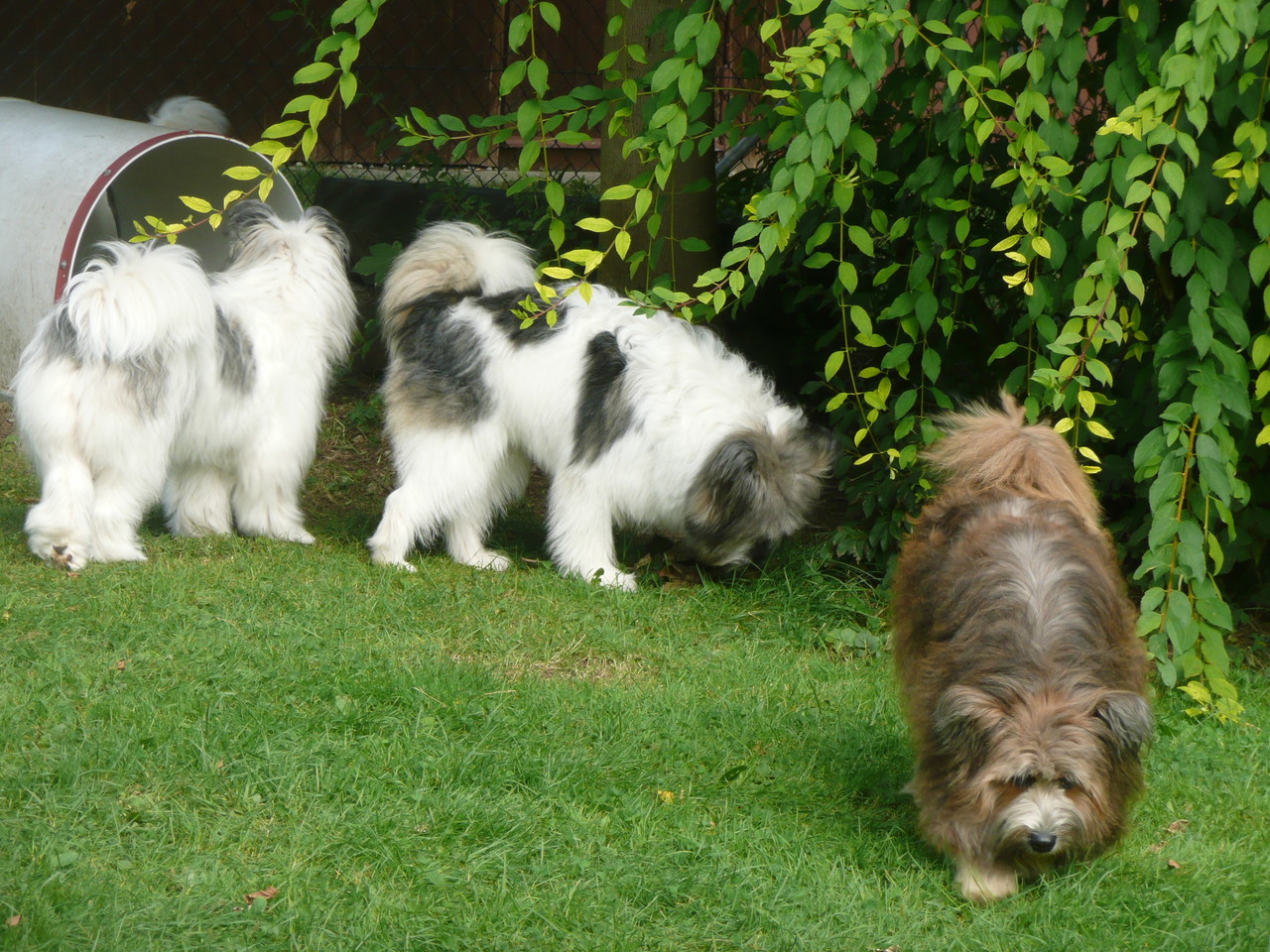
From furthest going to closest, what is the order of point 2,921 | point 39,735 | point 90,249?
point 90,249, point 39,735, point 2,921

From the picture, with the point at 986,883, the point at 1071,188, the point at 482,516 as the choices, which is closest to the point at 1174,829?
the point at 986,883

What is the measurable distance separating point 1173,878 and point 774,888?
3.58 ft

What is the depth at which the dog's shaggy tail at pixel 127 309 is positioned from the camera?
5.34 metres

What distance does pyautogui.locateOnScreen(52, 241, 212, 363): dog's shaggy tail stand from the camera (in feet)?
17.5

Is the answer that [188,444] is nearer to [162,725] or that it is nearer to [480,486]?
[480,486]

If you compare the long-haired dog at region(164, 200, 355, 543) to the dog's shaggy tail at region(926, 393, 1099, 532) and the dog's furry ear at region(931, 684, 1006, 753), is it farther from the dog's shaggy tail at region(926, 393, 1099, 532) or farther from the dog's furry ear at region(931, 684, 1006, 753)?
the dog's furry ear at region(931, 684, 1006, 753)

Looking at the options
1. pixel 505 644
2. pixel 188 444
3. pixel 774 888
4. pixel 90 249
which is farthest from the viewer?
pixel 90 249

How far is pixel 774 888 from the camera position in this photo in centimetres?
346

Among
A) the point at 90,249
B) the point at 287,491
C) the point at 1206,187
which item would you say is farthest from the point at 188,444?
the point at 1206,187

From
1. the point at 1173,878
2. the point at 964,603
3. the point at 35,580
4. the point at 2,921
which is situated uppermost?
the point at 964,603

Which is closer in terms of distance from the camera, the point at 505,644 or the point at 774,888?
the point at 774,888

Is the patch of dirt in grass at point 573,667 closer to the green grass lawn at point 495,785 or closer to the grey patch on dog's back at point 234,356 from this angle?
the green grass lawn at point 495,785

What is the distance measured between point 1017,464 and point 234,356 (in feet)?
11.8

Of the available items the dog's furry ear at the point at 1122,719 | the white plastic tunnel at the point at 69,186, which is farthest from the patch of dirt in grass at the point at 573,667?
the white plastic tunnel at the point at 69,186
